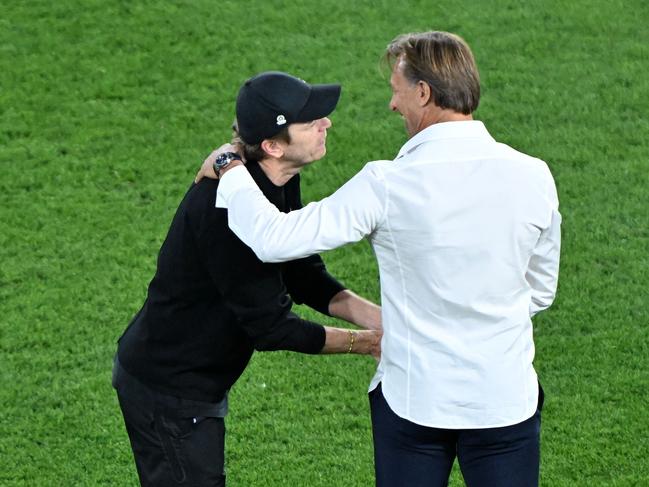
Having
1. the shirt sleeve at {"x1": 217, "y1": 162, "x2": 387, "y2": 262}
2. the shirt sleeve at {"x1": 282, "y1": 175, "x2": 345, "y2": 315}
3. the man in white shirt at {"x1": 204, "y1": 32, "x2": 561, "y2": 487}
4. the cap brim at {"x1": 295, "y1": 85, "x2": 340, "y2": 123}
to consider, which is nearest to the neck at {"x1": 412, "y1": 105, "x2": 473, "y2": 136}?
the man in white shirt at {"x1": 204, "y1": 32, "x2": 561, "y2": 487}

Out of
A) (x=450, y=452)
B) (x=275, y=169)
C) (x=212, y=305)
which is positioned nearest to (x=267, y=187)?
(x=275, y=169)

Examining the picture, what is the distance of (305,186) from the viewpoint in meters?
8.17

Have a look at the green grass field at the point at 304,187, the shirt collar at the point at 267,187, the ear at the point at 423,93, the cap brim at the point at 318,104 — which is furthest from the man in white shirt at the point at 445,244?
the green grass field at the point at 304,187

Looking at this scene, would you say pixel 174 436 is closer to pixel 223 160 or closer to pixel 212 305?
pixel 212 305

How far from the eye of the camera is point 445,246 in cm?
341

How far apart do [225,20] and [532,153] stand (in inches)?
123

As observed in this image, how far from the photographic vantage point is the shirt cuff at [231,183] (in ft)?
11.9

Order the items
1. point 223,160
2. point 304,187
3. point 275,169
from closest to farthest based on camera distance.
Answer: point 223,160, point 275,169, point 304,187

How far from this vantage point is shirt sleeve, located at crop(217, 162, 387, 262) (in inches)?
135

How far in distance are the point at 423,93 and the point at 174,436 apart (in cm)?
142

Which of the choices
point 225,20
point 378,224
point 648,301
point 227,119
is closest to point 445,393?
point 378,224

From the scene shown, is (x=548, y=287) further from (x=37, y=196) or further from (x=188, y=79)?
(x=188, y=79)

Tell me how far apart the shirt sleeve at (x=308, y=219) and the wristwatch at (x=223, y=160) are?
0.12 metres

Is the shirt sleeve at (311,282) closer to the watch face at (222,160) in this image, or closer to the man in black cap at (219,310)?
the man in black cap at (219,310)
